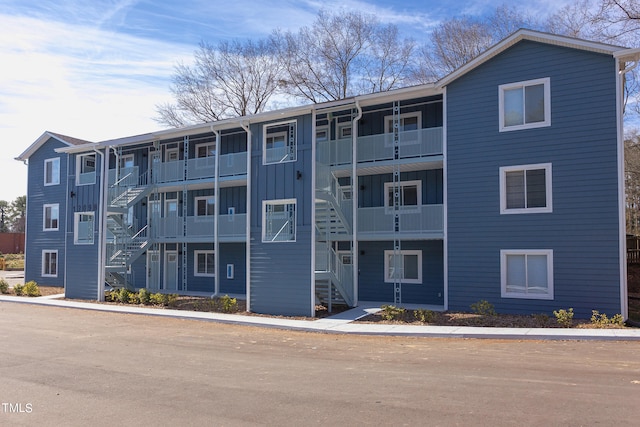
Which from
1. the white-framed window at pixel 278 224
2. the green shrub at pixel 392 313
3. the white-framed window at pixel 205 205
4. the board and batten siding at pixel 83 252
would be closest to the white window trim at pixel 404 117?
the white-framed window at pixel 278 224

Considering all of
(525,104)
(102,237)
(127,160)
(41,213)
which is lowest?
(102,237)

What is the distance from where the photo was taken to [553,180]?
15.7 meters

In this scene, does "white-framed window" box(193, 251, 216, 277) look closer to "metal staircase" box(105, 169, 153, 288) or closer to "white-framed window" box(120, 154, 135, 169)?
"metal staircase" box(105, 169, 153, 288)

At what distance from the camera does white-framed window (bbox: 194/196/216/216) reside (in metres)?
25.3

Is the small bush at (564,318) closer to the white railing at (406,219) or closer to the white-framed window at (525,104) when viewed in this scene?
the white railing at (406,219)

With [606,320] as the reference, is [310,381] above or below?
below

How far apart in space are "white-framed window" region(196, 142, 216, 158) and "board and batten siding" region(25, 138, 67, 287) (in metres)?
8.65

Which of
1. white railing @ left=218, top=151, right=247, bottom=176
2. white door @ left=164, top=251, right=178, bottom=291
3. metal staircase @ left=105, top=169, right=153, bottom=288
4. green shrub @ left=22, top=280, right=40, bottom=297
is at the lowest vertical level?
green shrub @ left=22, top=280, right=40, bottom=297

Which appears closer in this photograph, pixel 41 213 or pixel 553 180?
pixel 553 180

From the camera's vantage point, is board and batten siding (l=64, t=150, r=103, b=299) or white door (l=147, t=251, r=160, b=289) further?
white door (l=147, t=251, r=160, b=289)

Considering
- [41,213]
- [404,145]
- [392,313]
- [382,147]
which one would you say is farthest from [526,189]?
[41,213]

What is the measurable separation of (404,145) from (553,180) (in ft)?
17.4

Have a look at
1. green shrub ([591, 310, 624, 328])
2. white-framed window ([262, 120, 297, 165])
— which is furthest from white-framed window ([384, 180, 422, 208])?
green shrub ([591, 310, 624, 328])

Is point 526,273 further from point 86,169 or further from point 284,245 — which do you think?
point 86,169
